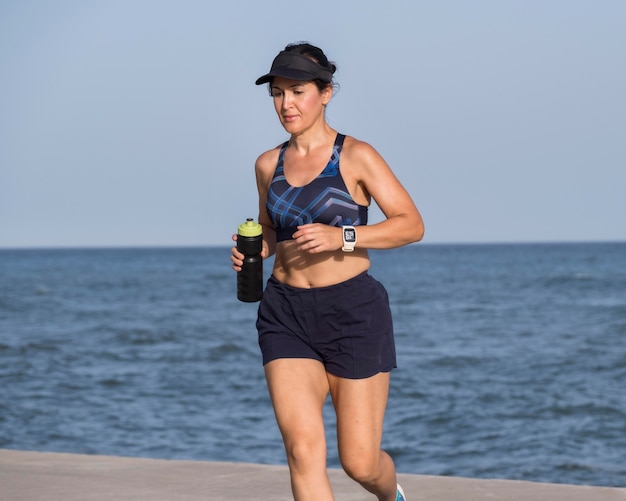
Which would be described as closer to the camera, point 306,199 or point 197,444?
point 306,199

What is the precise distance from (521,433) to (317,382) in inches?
310

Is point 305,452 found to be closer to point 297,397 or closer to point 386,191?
point 297,397

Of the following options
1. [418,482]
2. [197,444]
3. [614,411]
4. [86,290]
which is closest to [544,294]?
[86,290]

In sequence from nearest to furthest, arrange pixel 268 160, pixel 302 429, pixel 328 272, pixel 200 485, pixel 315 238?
pixel 315 238
pixel 302 429
pixel 328 272
pixel 268 160
pixel 200 485

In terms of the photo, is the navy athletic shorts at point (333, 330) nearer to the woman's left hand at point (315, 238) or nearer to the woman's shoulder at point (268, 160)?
the woman's left hand at point (315, 238)

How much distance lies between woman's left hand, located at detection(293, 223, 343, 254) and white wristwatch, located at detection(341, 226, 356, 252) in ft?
0.20

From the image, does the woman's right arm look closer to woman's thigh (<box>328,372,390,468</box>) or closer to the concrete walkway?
woman's thigh (<box>328,372,390,468</box>)

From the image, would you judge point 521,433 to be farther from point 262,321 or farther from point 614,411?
point 262,321

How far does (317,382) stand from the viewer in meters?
4.19

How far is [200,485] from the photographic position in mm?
5891

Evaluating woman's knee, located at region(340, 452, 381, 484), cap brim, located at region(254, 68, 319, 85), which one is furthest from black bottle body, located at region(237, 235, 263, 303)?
woman's knee, located at region(340, 452, 381, 484)

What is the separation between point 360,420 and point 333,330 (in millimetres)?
363

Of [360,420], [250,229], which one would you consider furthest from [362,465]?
[250,229]

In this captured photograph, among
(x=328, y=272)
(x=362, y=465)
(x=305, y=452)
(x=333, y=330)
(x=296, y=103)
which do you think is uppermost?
(x=296, y=103)
